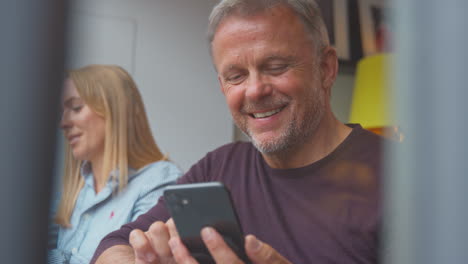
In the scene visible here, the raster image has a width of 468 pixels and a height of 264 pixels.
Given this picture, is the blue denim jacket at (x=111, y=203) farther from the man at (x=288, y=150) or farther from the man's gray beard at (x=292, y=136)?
the man's gray beard at (x=292, y=136)

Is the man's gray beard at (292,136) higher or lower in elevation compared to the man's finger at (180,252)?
higher

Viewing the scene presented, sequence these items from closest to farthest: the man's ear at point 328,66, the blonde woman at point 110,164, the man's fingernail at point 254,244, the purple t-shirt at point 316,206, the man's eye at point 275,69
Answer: the man's fingernail at point 254,244
the purple t-shirt at point 316,206
the man's eye at point 275,69
the man's ear at point 328,66
the blonde woman at point 110,164

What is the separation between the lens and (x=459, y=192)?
34 cm

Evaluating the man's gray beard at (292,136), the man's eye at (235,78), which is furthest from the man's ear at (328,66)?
the man's eye at (235,78)

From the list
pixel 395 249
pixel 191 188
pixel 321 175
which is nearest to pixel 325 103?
pixel 321 175

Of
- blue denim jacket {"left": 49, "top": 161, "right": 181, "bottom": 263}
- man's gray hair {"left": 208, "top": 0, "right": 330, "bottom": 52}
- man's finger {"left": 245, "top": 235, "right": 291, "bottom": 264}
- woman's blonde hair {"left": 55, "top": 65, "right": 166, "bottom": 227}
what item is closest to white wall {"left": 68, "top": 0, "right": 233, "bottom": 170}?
woman's blonde hair {"left": 55, "top": 65, "right": 166, "bottom": 227}

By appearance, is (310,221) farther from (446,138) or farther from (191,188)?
(446,138)

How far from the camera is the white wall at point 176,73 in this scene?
1865 mm

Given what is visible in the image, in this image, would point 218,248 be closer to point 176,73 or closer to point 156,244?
point 156,244

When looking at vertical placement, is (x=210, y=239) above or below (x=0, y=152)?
below

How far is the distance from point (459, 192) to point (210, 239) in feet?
1.57

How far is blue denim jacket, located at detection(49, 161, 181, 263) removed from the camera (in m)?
1.30

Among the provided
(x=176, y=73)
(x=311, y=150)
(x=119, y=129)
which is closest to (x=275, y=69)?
(x=311, y=150)

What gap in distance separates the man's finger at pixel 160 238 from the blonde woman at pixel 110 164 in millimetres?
488
